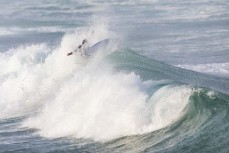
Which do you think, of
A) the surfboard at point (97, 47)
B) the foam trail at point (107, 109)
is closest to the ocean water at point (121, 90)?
the foam trail at point (107, 109)

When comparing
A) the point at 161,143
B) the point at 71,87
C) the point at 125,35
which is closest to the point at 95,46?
the point at 71,87

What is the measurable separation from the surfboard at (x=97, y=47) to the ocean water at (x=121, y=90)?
22cm

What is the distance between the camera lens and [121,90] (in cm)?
1733

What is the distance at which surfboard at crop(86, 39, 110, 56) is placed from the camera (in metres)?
24.6

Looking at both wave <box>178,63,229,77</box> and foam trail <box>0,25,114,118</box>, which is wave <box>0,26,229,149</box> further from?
wave <box>178,63,229,77</box>

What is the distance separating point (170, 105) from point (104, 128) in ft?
6.02

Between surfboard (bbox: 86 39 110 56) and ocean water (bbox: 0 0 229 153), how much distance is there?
22cm

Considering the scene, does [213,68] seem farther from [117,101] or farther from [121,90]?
[117,101]

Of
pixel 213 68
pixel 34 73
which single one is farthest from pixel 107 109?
pixel 213 68

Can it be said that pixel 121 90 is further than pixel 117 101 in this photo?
Yes

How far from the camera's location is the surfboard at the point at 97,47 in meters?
24.6

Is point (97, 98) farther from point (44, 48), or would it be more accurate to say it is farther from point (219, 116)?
point (44, 48)

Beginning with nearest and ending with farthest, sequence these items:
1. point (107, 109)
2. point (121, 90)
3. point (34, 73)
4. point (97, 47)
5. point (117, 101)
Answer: point (107, 109)
point (117, 101)
point (121, 90)
point (97, 47)
point (34, 73)

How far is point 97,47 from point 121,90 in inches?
330
